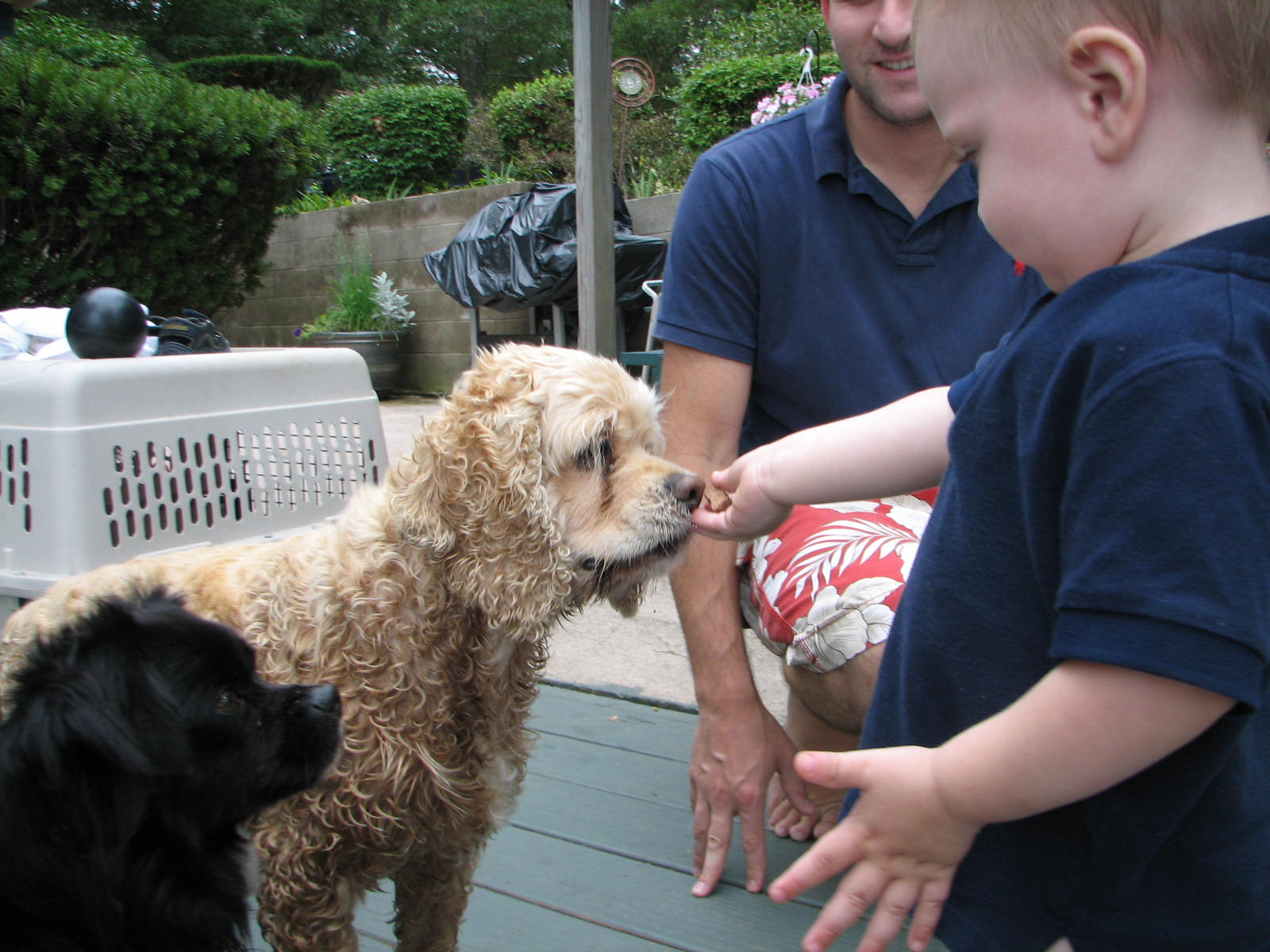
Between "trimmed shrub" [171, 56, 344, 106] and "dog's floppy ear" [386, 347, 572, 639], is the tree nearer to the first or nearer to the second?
"trimmed shrub" [171, 56, 344, 106]

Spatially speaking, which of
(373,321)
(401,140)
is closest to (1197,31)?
(373,321)

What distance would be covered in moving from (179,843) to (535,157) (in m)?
12.6

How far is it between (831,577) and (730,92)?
10.1 metres

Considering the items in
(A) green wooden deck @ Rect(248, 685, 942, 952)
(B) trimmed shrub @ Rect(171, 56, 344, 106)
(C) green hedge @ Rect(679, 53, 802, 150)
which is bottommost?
(A) green wooden deck @ Rect(248, 685, 942, 952)

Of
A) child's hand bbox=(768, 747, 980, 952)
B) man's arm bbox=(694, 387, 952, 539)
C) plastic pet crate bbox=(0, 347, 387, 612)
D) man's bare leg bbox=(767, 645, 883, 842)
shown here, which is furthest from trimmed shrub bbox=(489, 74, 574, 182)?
child's hand bbox=(768, 747, 980, 952)

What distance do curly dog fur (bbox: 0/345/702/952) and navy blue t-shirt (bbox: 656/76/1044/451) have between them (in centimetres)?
36

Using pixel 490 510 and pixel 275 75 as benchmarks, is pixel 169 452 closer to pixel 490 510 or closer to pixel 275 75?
pixel 490 510

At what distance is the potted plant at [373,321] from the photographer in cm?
954

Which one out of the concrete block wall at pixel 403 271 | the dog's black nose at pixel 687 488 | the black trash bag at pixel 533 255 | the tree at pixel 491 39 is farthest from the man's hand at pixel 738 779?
the tree at pixel 491 39

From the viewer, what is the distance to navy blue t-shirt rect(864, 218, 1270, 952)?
2.55ft

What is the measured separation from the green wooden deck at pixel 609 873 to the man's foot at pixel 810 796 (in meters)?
0.04

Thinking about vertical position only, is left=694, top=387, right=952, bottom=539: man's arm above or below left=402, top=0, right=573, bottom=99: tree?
below

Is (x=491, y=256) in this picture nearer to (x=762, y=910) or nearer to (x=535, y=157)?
(x=535, y=157)

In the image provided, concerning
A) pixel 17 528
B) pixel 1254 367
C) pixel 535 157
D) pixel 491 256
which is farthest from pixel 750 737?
pixel 535 157
